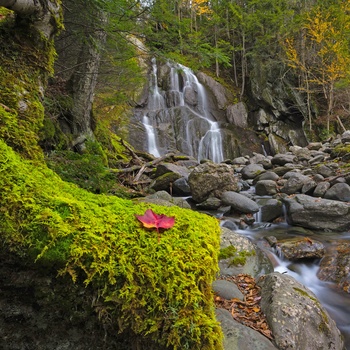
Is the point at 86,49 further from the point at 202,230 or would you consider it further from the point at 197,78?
the point at 197,78

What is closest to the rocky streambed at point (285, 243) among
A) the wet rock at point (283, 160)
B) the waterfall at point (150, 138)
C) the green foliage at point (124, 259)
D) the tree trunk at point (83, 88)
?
the green foliage at point (124, 259)

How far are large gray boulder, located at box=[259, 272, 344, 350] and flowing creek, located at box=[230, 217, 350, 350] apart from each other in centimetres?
75

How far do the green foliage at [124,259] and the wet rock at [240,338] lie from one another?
36.7 inches

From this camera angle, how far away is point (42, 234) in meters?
1.06

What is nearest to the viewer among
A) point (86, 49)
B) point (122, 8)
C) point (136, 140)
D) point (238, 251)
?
point (238, 251)

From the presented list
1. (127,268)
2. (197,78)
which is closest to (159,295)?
(127,268)

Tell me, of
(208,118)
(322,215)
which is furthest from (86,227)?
(208,118)

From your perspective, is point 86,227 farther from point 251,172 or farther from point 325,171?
point 251,172

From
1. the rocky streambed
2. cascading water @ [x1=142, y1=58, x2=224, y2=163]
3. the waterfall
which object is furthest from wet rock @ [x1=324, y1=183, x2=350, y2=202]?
cascading water @ [x1=142, y1=58, x2=224, y2=163]

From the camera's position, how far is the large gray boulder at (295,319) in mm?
2221

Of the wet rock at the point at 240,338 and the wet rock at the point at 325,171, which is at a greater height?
the wet rock at the point at 240,338

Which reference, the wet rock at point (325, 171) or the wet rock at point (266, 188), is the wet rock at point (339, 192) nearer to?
the wet rock at point (266, 188)

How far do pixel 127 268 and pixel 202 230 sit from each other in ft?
1.45

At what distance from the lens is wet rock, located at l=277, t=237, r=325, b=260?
4.74 meters
